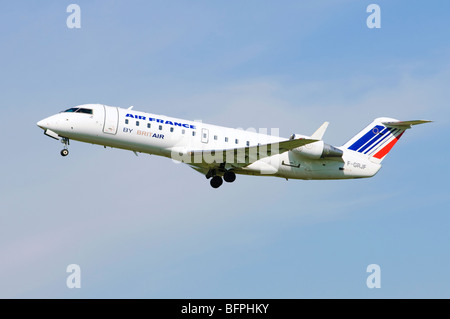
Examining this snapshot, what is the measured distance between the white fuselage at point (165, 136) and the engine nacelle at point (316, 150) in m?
0.11

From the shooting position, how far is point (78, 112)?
107 ft

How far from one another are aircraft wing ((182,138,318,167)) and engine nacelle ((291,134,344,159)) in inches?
55.8

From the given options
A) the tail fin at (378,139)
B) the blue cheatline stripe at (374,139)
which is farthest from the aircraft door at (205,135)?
the blue cheatline stripe at (374,139)

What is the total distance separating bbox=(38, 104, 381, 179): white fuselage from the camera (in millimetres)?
32188

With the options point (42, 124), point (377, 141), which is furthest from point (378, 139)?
point (42, 124)

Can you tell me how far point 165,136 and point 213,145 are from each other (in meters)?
2.23

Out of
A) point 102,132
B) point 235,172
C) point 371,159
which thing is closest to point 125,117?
point 102,132

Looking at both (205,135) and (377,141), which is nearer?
(205,135)

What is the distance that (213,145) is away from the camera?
110 ft

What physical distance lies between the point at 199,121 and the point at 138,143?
3.02 metres

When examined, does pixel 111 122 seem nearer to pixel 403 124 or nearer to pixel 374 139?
pixel 374 139

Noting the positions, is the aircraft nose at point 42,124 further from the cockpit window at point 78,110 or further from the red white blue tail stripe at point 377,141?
the red white blue tail stripe at point 377,141

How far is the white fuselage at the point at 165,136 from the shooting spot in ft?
106

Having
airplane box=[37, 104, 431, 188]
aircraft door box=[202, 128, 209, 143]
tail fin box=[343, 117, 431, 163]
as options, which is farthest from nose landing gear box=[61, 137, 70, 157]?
tail fin box=[343, 117, 431, 163]
